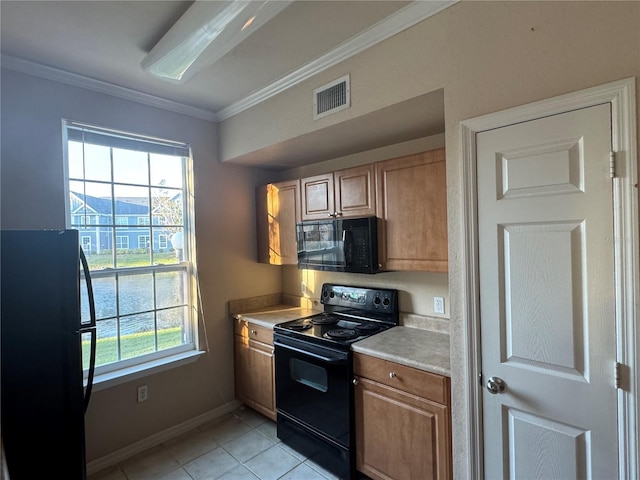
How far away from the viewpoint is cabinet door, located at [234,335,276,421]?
Answer: 8.74 ft

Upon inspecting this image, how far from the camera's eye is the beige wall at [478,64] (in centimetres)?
115

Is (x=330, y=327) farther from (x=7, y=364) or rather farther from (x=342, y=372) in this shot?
(x=7, y=364)

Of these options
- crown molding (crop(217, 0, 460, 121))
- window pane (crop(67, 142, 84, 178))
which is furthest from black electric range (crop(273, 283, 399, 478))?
window pane (crop(67, 142, 84, 178))

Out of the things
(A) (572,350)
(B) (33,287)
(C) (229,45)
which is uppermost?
(C) (229,45)

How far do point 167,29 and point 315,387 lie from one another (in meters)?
2.30

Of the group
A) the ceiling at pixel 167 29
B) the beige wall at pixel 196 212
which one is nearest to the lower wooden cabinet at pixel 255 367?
the beige wall at pixel 196 212

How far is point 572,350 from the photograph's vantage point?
123 cm

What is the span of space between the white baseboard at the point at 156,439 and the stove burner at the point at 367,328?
1468mm

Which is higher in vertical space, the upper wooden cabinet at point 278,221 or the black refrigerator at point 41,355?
the upper wooden cabinet at point 278,221

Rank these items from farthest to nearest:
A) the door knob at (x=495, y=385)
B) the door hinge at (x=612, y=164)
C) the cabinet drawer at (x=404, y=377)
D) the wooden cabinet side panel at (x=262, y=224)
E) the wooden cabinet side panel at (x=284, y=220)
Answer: the wooden cabinet side panel at (x=262, y=224) < the wooden cabinet side panel at (x=284, y=220) < the cabinet drawer at (x=404, y=377) < the door knob at (x=495, y=385) < the door hinge at (x=612, y=164)

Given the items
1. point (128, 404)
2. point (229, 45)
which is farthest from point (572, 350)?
point (128, 404)

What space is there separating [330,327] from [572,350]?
154cm

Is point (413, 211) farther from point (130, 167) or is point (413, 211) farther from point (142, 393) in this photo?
point (142, 393)

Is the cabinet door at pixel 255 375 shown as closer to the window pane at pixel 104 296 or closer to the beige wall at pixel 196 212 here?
the beige wall at pixel 196 212
